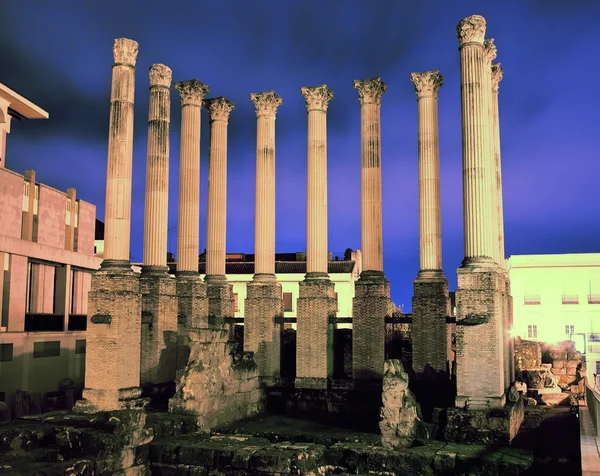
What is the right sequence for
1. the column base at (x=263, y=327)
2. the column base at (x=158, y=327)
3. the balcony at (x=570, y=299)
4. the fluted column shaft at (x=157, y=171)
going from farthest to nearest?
the balcony at (x=570, y=299)
the column base at (x=263, y=327)
the fluted column shaft at (x=157, y=171)
the column base at (x=158, y=327)

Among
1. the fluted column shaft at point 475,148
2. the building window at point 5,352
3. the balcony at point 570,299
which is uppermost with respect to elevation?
the fluted column shaft at point 475,148

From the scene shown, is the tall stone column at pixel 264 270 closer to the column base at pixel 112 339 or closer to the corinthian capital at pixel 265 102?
the corinthian capital at pixel 265 102

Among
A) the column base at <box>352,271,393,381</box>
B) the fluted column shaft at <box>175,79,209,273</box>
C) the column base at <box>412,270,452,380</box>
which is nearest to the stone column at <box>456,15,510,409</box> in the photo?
the column base at <box>412,270,452,380</box>

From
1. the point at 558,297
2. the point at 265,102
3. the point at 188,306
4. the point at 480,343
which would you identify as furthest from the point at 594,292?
the point at 188,306

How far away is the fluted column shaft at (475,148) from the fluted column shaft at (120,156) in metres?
11.9

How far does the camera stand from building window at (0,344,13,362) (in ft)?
102

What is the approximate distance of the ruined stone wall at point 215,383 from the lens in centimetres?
2159

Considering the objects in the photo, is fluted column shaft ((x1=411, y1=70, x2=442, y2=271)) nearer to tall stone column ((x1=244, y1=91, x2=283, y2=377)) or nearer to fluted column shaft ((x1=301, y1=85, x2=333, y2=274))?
fluted column shaft ((x1=301, y1=85, x2=333, y2=274))

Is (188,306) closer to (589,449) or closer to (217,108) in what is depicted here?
(217,108)

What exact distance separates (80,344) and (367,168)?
19366mm

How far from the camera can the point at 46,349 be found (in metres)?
34.3

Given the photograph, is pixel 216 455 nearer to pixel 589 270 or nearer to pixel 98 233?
pixel 589 270

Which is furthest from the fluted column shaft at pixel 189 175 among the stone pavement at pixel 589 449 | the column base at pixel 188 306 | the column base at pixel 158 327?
the stone pavement at pixel 589 449

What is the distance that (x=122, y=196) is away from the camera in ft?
80.2
